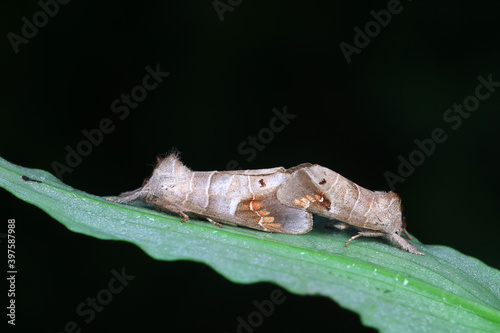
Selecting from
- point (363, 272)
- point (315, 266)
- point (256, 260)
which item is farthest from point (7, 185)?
point (363, 272)

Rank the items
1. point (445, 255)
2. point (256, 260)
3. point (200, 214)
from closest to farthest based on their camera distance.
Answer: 1. point (256, 260)
2. point (200, 214)
3. point (445, 255)

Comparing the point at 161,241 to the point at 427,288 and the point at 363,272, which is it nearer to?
the point at 363,272

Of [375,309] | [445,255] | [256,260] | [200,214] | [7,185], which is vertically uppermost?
[7,185]

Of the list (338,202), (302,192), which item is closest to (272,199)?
(302,192)

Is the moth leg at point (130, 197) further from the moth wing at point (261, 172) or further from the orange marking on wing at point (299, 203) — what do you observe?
the orange marking on wing at point (299, 203)

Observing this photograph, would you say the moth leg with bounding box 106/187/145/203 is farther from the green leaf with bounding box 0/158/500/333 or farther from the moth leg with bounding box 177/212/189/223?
the moth leg with bounding box 177/212/189/223

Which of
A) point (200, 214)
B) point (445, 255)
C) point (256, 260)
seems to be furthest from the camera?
point (445, 255)

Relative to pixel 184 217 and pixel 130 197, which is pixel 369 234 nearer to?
pixel 184 217
